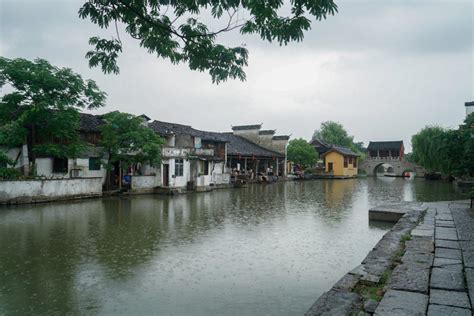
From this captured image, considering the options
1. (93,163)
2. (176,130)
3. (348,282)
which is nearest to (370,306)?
(348,282)

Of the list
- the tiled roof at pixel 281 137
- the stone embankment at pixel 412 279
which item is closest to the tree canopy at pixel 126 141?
the stone embankment at pixel 412 279

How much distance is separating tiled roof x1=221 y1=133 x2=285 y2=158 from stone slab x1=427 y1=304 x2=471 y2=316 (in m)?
29.9

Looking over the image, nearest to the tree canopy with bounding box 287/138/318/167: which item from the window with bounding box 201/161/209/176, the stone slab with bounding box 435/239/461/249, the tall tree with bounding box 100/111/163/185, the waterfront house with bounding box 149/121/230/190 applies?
the waterfront house with bounding box 149/121/230/190

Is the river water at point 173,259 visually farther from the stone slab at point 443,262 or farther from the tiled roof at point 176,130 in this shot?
the tiled roof at point 176,130

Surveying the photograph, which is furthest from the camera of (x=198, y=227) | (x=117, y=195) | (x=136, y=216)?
(x=117, y=195)

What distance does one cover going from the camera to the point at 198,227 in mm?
12062

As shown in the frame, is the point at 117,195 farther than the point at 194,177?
No

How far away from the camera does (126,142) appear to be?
70.0 ft

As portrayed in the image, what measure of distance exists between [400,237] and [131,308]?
6.75m

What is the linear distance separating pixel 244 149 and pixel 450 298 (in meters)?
33.5

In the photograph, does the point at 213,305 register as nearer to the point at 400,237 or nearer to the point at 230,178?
the point at 400,237

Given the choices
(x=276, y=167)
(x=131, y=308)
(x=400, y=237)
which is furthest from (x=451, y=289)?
(x=276, y=167)

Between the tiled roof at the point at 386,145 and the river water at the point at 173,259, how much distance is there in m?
45.2

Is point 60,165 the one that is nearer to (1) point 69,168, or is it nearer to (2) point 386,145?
(1) point 69,168
